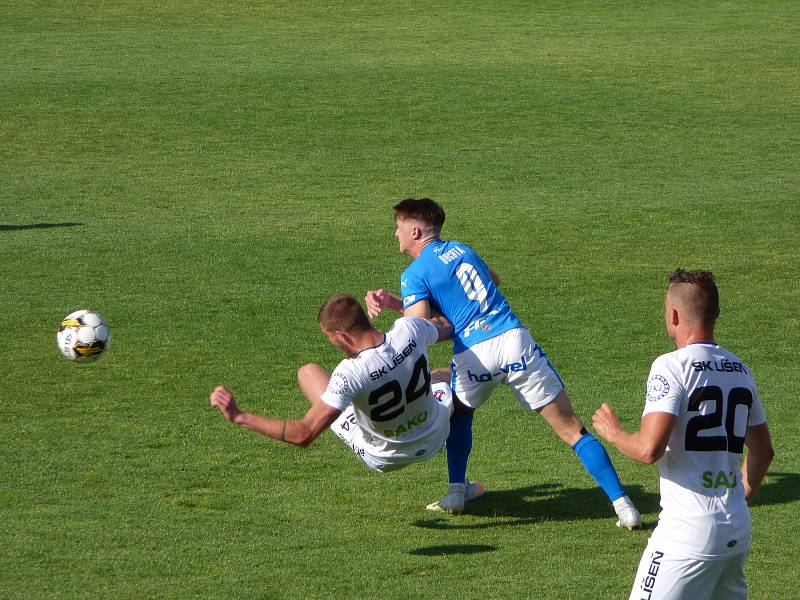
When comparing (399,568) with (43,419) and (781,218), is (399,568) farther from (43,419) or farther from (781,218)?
(781,218)

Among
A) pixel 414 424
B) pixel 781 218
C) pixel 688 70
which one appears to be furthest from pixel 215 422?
pixel 688 70

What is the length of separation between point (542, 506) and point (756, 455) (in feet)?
9.01

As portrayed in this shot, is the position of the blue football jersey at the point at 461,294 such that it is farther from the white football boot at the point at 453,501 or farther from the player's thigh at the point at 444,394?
the white football boot at the point at 453,501

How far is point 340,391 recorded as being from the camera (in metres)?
6.47

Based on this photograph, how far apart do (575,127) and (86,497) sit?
649 inches

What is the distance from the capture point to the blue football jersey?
7.58 m

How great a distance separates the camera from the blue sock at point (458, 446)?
7.71m

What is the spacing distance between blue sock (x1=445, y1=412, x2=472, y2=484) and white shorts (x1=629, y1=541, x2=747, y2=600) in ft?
9.26

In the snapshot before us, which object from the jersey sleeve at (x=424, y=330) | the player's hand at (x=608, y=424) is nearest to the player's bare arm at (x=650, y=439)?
the player's hand at (x=608, y=424)

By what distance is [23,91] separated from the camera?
946 inches

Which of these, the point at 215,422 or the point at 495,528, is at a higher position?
the point at 215,422

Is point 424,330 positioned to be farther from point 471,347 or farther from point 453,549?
point 453,549

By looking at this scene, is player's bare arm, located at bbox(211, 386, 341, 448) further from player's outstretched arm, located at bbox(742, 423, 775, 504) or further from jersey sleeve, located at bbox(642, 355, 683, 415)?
player's outstretched arm, located at bbox(742, 423, 775, 504)

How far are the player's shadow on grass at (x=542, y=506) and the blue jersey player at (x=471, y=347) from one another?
0.52ft
